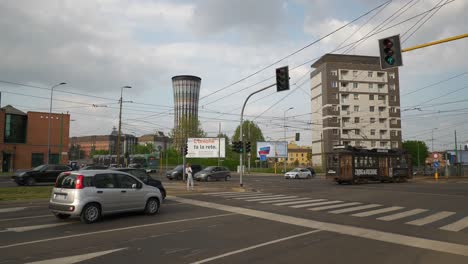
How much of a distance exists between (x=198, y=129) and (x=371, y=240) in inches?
3165

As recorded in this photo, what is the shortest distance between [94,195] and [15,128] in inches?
1997

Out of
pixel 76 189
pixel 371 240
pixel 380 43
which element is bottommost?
pixel 371 240

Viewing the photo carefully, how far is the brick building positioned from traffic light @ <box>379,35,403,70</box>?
47.5 m

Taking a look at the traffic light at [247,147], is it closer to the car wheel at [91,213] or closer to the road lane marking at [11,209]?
the road lane marking at [11,209]

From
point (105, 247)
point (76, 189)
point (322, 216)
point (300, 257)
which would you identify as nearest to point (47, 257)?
point (105, 247)

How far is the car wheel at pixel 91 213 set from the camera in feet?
34.8

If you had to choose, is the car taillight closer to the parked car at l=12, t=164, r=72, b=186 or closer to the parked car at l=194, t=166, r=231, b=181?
the parked car at l=12, t=164, r=72, b=186

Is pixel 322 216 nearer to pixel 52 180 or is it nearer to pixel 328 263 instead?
pixel 328 263

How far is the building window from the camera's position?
52.5 m

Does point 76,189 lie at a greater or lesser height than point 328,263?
greater

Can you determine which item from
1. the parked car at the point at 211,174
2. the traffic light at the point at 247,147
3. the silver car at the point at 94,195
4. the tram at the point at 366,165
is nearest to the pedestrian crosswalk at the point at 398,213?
the silver car at the point at 94,195

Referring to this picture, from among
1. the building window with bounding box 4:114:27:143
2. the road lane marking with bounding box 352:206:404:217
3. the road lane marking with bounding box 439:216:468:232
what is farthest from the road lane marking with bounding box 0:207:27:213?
the building window with bounding box 4:114:27:143

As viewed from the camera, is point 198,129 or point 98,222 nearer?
point 98,222

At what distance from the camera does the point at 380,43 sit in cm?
1267
